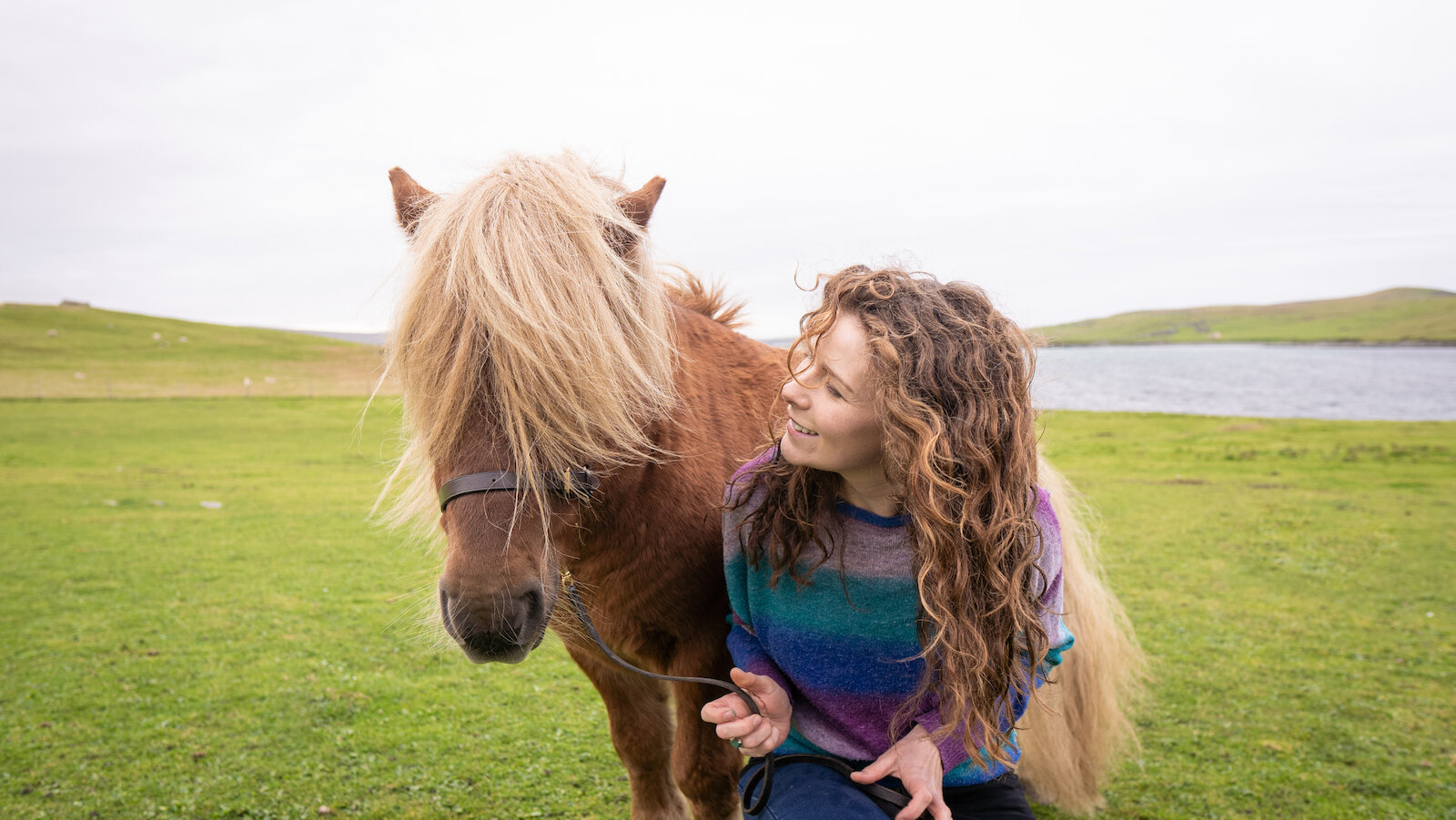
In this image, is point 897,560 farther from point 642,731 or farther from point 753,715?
point 642,731

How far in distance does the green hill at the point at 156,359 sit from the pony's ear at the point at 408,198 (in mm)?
21593

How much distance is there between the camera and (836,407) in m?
1.69

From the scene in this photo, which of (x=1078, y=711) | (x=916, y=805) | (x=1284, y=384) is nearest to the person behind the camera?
(x=916, y=805)

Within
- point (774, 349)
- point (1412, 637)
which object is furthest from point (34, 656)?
point (1412, 637)

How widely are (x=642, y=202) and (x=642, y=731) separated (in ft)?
5.68

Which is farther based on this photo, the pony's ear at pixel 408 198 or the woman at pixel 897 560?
the pony's ear at pixel 408 198

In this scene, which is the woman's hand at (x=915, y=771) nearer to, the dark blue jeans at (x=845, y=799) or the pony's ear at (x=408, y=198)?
the dark blue jeans at (x=845, y=799)

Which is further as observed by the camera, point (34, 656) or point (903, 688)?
point (34, 656)

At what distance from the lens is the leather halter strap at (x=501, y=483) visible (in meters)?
1.52

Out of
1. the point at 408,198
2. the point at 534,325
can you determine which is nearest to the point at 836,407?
the point at 534,325

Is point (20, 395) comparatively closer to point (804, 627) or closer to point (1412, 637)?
point (804, 627)

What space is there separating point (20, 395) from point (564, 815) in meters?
32.1

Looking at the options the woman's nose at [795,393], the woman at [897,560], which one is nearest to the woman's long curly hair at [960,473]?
the woman at [897,560]

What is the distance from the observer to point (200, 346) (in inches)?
1818
